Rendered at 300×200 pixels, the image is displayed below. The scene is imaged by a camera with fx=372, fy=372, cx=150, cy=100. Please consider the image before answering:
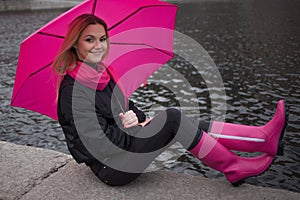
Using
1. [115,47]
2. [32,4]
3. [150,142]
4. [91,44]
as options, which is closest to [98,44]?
[91,44]

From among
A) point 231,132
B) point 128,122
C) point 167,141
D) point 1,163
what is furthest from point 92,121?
point 1,163

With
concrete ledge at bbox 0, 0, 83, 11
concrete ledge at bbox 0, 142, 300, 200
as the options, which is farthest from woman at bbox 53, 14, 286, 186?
concrete ledge at bbox 0, 0, 83, 11

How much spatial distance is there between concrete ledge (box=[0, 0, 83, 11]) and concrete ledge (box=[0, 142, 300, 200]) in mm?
34827

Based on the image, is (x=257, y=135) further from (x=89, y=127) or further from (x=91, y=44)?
(x=91, y=44)

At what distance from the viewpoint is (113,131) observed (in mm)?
3357

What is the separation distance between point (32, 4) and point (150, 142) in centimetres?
A: 3747

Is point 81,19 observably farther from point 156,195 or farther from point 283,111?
point 283,111

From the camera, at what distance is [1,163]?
425 centimetres

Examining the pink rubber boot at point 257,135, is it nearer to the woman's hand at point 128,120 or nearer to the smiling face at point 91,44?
the woman's hand at point 128,120

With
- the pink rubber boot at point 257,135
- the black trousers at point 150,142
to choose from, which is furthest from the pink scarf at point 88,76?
the pink rubber boot at point 257,135

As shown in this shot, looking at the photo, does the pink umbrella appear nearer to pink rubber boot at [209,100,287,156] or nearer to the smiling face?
the smiling face

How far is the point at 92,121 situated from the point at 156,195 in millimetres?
918

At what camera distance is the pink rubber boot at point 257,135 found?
133 inches

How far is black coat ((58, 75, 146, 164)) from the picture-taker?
3.25m
